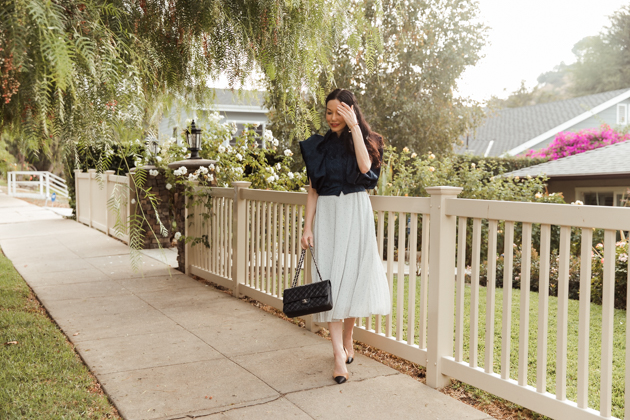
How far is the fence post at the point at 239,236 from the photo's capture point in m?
5.93

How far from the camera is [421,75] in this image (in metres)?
13.8

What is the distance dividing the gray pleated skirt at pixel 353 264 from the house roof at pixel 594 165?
8103 mm

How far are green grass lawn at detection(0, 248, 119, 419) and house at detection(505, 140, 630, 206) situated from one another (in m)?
9.61

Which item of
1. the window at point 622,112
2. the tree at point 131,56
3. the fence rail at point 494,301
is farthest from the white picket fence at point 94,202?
the window at point 622,112

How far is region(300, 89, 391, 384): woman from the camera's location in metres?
3.58

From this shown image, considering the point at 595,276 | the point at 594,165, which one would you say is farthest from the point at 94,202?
the point at 594,165

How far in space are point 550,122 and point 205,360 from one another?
2128 centimetres

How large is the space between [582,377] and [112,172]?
9532 millimetres

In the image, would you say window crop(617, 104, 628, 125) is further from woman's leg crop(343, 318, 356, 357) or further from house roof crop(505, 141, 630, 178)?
woman's leg crop(343, 318, 356, 357)

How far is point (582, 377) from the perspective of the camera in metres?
2.69

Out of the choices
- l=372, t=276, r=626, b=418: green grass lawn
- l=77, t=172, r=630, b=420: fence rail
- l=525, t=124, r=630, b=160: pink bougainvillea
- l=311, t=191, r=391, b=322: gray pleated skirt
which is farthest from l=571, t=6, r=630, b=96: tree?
A: l=311, t=191, r=391, b=322: gray pleated skirt

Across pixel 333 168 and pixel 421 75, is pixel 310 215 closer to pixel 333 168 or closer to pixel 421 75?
pixel 333 168

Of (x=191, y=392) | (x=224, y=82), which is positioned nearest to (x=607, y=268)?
(x=191, y=392)

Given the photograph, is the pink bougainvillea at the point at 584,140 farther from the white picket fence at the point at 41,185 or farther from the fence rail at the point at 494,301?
the white picket fence at the point at 41,185
